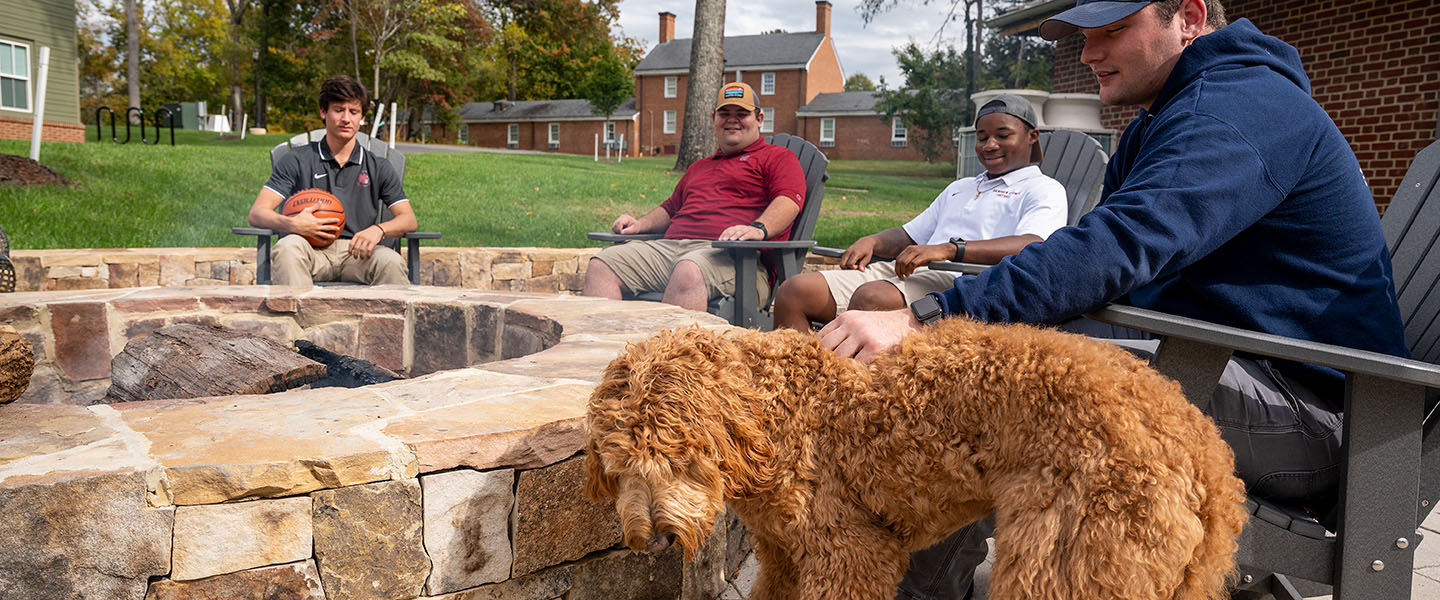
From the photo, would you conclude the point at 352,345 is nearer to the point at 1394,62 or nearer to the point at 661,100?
the point at 1394,62

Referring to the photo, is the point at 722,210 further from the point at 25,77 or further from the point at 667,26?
the point at 667,26

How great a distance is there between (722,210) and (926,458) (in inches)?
145

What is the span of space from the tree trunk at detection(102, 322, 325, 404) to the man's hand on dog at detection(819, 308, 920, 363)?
2045 mm

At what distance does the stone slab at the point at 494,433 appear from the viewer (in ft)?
5.58

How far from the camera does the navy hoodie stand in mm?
1498

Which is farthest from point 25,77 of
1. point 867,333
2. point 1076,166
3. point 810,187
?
point 867,333

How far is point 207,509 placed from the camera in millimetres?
1530

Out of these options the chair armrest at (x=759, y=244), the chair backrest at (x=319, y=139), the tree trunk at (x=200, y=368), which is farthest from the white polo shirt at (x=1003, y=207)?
the chair backrest at (x=319, y=139)

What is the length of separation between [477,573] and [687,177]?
3.71 meters

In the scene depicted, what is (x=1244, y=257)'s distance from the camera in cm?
163

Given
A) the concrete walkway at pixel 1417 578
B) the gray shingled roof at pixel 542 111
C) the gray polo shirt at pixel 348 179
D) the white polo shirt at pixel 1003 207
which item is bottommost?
the concrete walkway at pixel 1417 578

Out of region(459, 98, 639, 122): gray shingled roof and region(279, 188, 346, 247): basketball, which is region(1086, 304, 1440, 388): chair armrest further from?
region(459, 98, 639, 122): gray shingled roof

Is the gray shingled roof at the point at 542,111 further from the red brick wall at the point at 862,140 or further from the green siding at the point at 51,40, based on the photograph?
the green siding at the point at 51,40

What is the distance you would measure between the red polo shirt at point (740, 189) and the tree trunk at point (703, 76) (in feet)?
27.6
